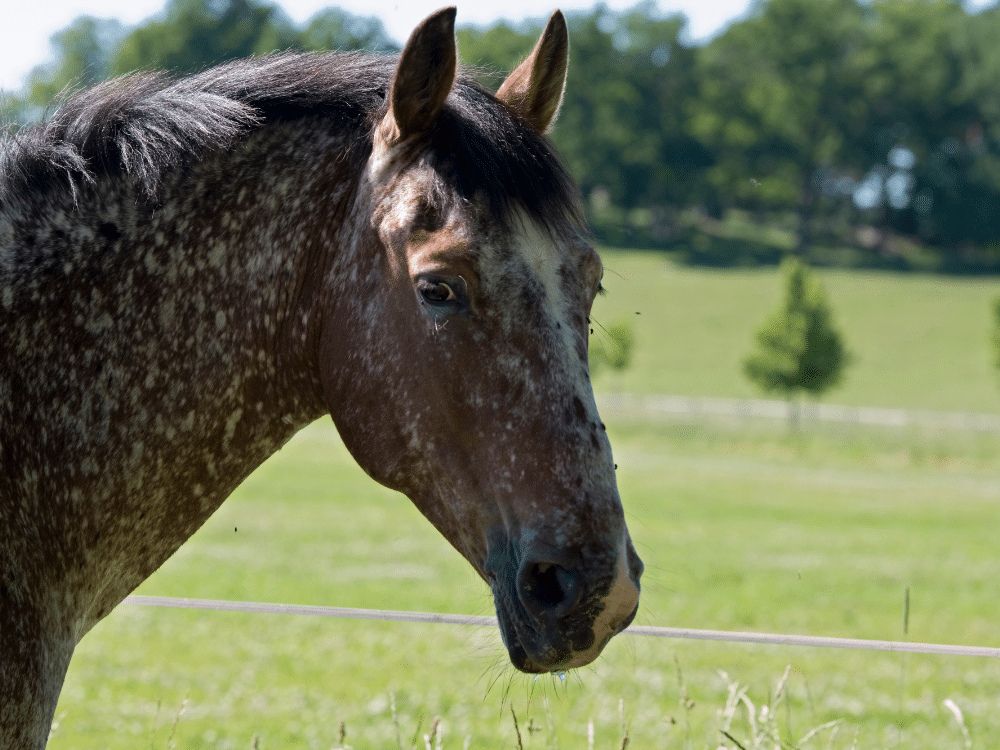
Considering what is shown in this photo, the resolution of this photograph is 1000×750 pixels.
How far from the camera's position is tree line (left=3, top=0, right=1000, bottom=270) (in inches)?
3504

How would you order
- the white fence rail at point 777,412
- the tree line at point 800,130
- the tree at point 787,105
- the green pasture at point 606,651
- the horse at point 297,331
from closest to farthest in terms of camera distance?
1. the horse at point 297,331
2. the green pasture at point 606,651
3. the white fence rail at point 777,412
4. the tree line at point 800,130
5. the tree at point 787,105

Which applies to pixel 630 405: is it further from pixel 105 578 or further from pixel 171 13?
pixel 171 13

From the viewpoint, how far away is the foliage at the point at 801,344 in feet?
134

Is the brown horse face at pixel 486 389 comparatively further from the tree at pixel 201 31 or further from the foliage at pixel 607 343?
the tree at pixel 201 31

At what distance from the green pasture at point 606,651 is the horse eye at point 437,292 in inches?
29.2

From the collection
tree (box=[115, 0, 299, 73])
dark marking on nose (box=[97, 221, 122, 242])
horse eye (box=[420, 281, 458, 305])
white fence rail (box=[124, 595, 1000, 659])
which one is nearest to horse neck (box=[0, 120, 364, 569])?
dark marking on nose (box=[97, 221, 122, 242])

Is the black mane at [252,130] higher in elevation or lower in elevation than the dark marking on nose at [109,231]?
higher

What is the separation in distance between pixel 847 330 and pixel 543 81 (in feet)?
209

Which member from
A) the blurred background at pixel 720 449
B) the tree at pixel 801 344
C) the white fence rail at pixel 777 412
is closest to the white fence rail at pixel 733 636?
the blurred background at pixel 720 449

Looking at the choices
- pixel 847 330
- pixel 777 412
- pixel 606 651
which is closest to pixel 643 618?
pixel 606 651

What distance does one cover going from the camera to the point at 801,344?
134 feet

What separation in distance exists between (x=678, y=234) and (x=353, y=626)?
263 feet

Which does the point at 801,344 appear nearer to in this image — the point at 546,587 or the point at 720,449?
the point at 720,449

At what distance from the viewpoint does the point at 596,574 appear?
2.05 metres
